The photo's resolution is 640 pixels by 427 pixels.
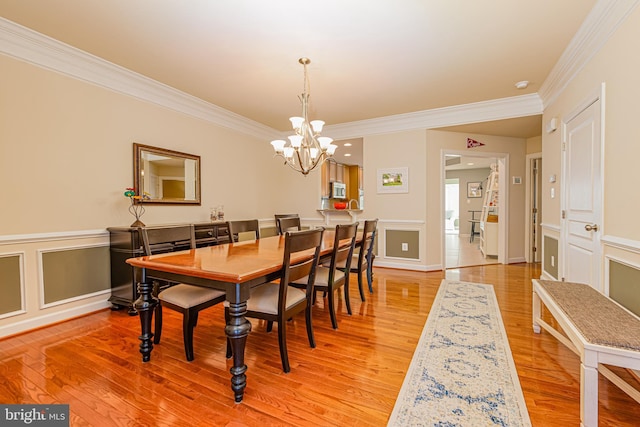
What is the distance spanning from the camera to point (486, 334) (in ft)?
7.81

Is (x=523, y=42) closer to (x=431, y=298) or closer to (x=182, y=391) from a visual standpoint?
(x=431, y=298)

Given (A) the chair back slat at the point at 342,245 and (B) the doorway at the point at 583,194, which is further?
(A) the chair back slat at the point at 342,245

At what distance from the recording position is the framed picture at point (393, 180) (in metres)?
4.85

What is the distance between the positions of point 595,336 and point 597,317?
1.08 ft

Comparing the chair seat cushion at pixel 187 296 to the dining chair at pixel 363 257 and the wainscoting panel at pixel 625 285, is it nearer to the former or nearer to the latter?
the dining chair at pixel 363 257

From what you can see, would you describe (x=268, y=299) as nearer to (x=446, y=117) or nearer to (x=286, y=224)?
(x=286, y=224)

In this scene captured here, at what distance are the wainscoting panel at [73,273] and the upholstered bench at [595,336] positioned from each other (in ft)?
12.6

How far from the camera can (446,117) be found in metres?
4.50

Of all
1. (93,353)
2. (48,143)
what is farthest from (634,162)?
(48,143)

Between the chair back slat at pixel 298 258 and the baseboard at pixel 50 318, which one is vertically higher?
the chair back slat at pixel 298 258

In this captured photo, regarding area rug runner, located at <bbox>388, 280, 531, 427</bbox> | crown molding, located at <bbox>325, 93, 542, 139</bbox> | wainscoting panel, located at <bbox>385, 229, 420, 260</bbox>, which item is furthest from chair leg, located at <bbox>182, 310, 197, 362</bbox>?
crown molding, located at <bbox>325, 93, 542, 139</bbox>

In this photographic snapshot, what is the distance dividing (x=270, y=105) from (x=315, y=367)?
3.54 meters
